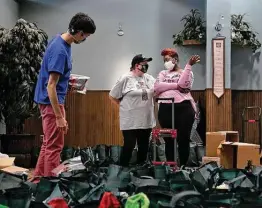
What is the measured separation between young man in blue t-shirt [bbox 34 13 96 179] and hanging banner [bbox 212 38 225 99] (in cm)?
398

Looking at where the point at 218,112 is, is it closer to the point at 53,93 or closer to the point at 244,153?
the point at 244,153

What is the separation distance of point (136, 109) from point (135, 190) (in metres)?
1.98

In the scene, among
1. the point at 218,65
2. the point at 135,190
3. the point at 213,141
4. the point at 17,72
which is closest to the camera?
the point at 135,190

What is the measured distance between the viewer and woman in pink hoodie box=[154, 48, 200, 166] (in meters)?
3.71

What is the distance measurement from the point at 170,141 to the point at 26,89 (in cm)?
228

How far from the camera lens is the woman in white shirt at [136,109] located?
3.74 meters

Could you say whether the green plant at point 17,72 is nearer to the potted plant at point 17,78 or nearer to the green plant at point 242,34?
the potted plant at point 17,78

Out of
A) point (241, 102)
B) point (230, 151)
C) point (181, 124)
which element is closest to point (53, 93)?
point (181, 124)

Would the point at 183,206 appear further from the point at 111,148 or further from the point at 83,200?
the point at 111,148

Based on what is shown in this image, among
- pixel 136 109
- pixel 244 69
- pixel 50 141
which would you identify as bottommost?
pixel 50 141

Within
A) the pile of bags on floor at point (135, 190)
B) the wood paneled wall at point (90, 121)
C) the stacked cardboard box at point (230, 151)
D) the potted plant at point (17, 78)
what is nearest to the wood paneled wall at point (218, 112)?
the stacked cardboard box at point (230, 151)

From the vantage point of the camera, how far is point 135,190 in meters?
1.81

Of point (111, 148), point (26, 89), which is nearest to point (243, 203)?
point (111, 148)

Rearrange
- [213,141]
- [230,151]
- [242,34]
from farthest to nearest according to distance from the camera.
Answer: [242,34] < [213,141] < [230,151]
